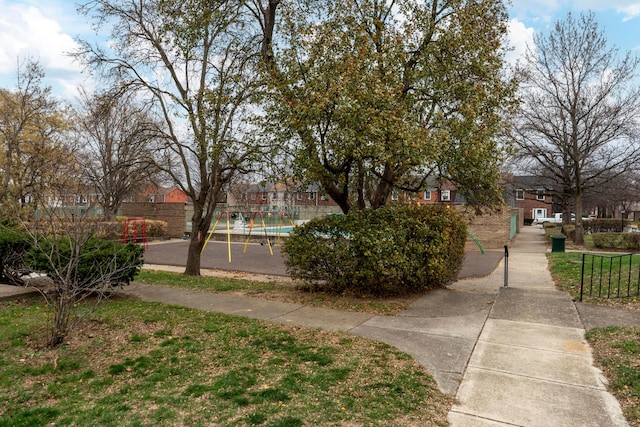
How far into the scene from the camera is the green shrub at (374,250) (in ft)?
26.2

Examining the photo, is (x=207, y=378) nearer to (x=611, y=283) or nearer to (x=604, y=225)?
(x=611, y=283)

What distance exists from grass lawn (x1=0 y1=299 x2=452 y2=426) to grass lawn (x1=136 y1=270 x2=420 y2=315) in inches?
70.3

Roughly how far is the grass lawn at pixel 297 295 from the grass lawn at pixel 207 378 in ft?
5.86

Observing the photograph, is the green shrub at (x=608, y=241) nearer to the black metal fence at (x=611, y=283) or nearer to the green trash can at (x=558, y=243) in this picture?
the green trash can at (x=558, y=243)

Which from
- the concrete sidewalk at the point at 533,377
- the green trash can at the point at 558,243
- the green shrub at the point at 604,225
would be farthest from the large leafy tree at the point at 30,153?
the green shrub at the point at 604,225

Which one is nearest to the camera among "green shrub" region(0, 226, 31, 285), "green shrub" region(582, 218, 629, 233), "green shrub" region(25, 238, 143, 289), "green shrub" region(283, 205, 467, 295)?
"green shrub" region(25, 238, 143, 289)

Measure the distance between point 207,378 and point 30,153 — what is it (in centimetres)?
2143

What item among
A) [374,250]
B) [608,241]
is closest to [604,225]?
[608,241]

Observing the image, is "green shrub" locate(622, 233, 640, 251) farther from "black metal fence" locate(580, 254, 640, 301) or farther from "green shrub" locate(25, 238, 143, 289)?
"green shrub" locate(25, 238, 143, 289)

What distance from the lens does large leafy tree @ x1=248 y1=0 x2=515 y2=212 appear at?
22.5ft

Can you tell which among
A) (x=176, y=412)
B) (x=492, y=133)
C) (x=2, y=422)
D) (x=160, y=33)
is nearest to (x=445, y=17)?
(x=492, y=133)

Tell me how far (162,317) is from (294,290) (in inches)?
131

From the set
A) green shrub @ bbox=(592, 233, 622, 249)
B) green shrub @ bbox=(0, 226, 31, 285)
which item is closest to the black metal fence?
green shrub @ bbox=(592, 233, 622, 249)

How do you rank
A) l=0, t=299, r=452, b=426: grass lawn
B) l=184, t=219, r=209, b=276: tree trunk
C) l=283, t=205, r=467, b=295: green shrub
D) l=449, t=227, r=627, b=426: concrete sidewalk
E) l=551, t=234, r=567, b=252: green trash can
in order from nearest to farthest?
l=0, t=299, r=452, b=426: grass lawn < l=449, t=227, r=627, b=426: concrete sidewalk < l=283, t=205, r=467, b=295: green shrub < l=184, t=219, r=209, b=276: tree trunk < l=551, t=234, r=567, b=252: green trash can
